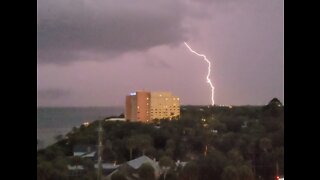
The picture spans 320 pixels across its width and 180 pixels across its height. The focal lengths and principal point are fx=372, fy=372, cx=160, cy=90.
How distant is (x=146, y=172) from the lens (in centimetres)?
170

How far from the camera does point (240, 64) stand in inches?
67.8

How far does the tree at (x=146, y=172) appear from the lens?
169 centimetres

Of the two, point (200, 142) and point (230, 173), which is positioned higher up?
point (200, 142)

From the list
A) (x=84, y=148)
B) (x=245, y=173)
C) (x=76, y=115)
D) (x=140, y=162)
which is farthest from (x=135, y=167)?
(x=245, y=173)

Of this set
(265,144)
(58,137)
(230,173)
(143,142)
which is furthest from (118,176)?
(265,144)

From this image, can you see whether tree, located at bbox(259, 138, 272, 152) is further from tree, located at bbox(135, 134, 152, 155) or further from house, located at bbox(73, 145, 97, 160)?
house, located at bbox(73, 145, 97, 160)

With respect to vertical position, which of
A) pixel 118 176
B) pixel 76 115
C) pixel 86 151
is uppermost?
pixel 76 115

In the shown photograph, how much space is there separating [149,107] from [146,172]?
Result: 300 mm

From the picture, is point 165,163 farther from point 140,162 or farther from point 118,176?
point 118,176

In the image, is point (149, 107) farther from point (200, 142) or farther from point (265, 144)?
point (265, 144)

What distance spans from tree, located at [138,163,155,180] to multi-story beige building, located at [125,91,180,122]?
21 cm
